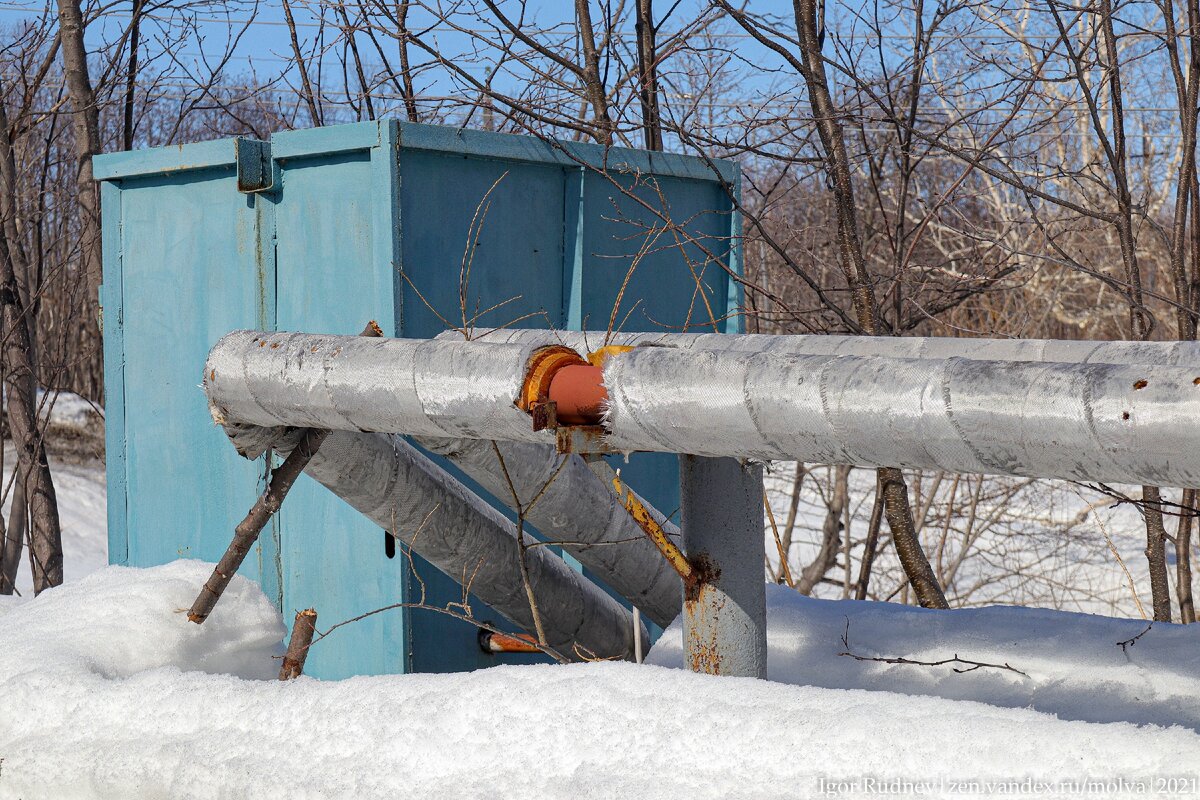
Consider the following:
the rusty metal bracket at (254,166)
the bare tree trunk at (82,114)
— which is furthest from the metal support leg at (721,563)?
the bare tree trunk at (82,114)

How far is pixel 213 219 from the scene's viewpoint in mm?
4070

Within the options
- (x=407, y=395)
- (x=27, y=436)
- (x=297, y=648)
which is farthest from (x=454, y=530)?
(x=27, y=436)

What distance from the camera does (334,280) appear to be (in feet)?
12.4

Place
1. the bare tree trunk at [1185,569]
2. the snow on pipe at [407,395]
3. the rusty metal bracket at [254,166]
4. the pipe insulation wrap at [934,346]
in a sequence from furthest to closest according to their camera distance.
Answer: the bare tree trunk at [1185,569] → the rusty metal bracket at [254,166] → the pipe insulation wrap at [934,346] → the snow on pipe at [407,395]

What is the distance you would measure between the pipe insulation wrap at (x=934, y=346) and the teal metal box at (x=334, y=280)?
1125 mm

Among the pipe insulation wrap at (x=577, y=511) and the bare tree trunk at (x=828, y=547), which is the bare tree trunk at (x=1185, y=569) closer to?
the pipe insulation wrap at (x=577, y=511)

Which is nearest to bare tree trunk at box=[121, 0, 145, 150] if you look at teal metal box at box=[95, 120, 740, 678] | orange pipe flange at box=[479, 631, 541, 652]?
teal metal box at box=[95, 120, 740, 678]

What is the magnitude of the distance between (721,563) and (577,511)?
0.67 meters

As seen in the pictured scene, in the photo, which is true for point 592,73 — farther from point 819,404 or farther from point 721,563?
point 819,404

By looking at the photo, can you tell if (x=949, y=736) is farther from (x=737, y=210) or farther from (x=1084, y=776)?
(x=737, y=210)

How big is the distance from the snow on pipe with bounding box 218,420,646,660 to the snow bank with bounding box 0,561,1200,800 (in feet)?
1.84

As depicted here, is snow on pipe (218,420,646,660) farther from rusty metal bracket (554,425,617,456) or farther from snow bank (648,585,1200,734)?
rusty metal bracket (554,425,617,456)

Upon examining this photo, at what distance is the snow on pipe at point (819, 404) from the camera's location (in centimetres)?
137

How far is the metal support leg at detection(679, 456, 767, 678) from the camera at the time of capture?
2186mm
